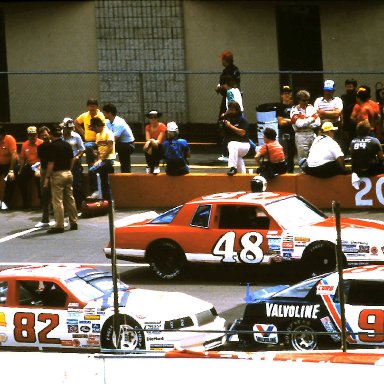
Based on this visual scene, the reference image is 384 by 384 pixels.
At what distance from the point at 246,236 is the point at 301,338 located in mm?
3983

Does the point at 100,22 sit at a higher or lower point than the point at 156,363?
higher

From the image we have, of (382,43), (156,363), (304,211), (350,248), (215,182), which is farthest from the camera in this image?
(382,43)

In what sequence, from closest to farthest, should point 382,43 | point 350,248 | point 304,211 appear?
point 350,248 < point 304,211 < point 382,43

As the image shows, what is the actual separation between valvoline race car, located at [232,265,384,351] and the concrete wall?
584 inches

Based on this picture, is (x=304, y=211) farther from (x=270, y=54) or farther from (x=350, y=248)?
(x=270, y=54)

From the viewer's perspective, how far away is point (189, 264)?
809 inches

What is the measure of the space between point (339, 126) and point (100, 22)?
295 inches

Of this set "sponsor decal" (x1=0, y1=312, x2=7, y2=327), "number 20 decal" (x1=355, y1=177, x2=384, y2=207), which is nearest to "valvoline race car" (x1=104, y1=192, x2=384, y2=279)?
"sponsor decal" (x1=0, y1=312, x2=7, y2=327)

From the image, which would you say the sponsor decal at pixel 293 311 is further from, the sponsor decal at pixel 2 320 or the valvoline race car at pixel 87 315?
the sponsor decal at pixel 2 320

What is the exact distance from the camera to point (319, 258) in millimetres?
19453

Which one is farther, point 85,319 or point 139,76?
point 139,76

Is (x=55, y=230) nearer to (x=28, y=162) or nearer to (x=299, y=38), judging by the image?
(x=28, y=162)

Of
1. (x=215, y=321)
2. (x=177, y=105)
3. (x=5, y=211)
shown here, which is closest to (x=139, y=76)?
(x=177, y=105)

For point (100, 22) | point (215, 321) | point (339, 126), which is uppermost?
point (100, 22)
